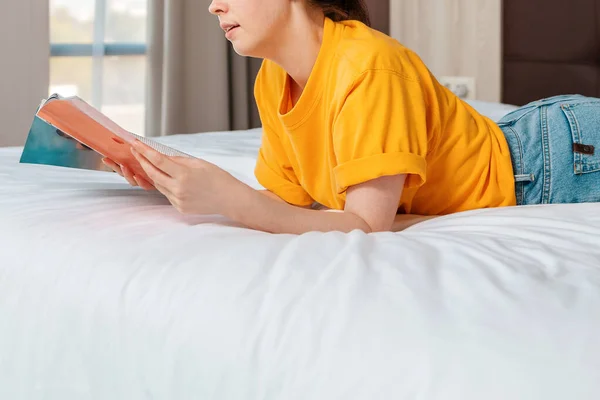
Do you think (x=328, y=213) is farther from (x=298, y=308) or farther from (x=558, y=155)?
(x=558, y=155)

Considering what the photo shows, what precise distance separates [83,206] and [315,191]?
33 centimetres

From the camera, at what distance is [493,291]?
695mm

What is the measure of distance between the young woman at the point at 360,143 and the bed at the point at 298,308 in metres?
0.06

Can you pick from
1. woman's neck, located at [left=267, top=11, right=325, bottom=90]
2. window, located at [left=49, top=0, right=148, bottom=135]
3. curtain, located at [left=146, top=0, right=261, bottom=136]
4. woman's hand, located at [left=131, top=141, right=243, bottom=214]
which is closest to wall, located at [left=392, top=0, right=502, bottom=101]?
curtain, located at [left=146, top=0, right=261, bottom=136]

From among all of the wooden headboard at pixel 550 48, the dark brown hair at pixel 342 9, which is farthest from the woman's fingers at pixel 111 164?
the wooden headboard at pixel 550 48

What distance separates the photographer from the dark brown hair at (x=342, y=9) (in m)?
1.19

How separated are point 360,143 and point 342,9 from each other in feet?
1.01

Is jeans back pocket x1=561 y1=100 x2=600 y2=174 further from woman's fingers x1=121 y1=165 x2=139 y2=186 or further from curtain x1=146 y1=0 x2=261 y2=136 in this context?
curtain x1=146 y1=0 x2=261 y2=136

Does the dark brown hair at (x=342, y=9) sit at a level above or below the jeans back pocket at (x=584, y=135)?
above

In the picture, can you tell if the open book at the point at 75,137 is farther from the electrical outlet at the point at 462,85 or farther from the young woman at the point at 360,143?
the electrical outlet at the point at 462,85

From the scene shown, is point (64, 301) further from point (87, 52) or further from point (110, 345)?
point (87, 52)

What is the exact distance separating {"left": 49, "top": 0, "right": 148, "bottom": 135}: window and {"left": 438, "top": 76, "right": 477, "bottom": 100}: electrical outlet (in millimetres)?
1069

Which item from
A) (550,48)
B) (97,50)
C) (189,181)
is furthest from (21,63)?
(189,181)

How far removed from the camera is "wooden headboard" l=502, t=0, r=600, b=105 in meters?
2.45
